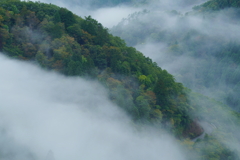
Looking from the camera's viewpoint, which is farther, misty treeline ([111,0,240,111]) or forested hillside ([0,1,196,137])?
misty treeline ([111,0,240,111])

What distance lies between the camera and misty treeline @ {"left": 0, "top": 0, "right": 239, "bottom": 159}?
34625mm

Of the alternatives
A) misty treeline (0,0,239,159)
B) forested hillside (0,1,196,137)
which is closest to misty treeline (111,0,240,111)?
misty treeline (0,0,239,159)

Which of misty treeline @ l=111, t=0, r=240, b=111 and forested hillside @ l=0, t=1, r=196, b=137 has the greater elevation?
misty treeline @ l=111, t=0, r=240, b=111

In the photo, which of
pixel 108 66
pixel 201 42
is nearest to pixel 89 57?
pixel 108 66

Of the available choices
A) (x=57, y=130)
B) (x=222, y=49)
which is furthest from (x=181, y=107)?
(x=222, y=49)

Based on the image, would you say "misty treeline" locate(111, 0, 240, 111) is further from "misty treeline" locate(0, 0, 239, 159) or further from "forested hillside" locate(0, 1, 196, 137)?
"forested hillside" locate(0, 1, 196, 137)

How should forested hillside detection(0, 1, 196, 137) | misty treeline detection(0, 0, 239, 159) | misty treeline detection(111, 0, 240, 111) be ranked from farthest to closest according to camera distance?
misty treeline detection(111, 0, 240, 111) → forested hillside detection(0, 1, 196, 137) → misty treeline detection(0, 0, 239, 159)

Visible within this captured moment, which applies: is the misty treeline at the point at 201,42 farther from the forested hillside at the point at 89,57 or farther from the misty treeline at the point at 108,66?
the forested hillside at the point at 89,57

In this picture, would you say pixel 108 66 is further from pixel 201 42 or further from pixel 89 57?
pixel 201 42

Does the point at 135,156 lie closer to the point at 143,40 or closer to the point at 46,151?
the point at 46,151

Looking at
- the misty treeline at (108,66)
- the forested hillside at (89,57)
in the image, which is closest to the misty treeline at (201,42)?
the misty treeline at (108,66)

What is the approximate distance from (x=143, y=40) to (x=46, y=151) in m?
145

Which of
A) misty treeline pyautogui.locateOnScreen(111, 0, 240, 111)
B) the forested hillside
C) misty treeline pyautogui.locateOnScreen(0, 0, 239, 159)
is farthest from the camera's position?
misty treeline pyautogui.locateOnScreen(111, 0, 240, 111)

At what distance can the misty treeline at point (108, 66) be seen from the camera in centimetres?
3462
